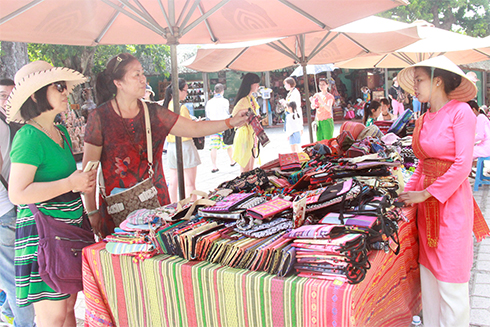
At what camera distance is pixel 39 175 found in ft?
6.77

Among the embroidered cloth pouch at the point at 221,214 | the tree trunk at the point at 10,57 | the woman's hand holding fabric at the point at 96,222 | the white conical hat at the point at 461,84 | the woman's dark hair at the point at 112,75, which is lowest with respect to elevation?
the woman's hand holding fabric at the point at 96,222

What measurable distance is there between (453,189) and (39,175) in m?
2.39

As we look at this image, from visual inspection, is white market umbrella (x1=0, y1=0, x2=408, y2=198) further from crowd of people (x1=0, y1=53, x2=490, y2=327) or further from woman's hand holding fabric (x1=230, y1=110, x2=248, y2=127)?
woman's hand holding fabric (x1=230, y1=110, x2=248, y2=127)

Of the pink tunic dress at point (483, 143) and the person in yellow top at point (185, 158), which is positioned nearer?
the person in yellow top at point (185, 158)

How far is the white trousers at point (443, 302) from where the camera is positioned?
2.40 m

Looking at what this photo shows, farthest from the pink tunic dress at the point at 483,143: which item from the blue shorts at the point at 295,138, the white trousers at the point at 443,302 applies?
the white trousers at the point at 443,302

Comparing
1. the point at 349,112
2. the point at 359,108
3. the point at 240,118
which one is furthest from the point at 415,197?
the point at 359,108

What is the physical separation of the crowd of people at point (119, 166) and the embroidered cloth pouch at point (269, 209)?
2.59 ft

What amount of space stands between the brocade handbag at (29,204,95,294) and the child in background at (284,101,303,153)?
261 inches

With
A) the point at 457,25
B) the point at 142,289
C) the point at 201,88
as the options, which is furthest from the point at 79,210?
the point at 457,25

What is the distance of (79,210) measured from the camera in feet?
7.47

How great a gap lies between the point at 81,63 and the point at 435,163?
46.6ft

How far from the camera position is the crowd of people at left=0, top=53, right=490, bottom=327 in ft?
6.79

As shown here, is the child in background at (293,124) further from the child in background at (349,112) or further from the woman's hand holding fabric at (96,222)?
the child in background at (349,112)
